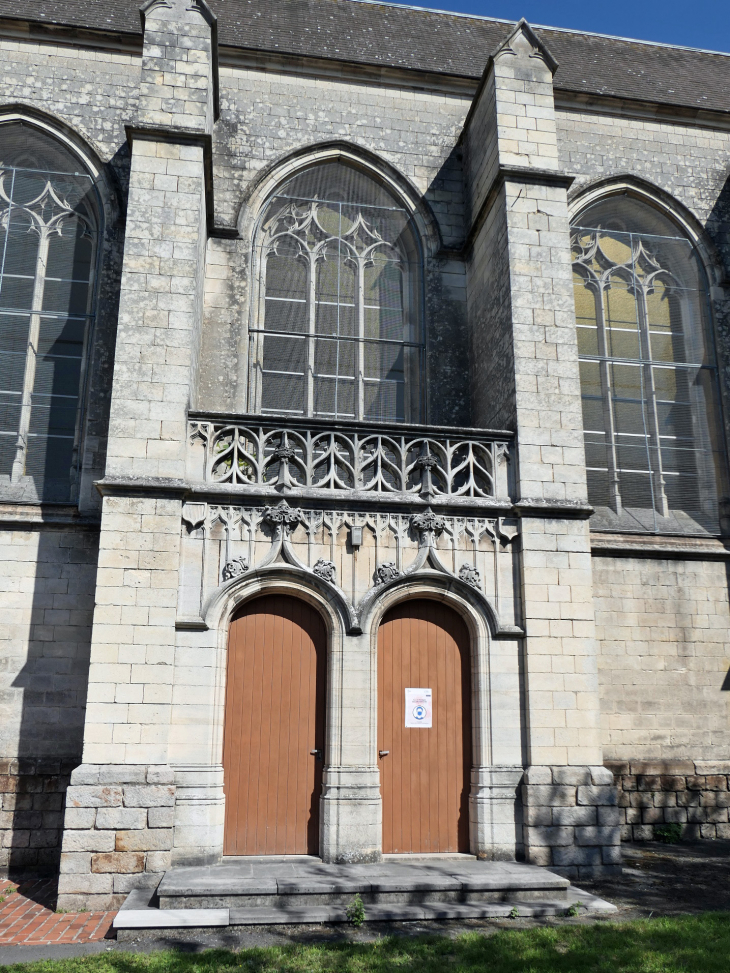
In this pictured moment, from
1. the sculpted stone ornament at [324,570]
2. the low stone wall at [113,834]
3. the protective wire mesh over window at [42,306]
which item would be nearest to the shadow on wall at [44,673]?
the protective wire mesh over window at [42,306]

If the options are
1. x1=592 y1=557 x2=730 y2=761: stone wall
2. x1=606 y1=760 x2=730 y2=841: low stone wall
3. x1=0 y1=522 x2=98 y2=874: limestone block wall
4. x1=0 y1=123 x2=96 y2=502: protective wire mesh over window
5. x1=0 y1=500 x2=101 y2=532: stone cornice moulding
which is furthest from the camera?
x1=592 y1=557 x2=730 y2=761: stone wall

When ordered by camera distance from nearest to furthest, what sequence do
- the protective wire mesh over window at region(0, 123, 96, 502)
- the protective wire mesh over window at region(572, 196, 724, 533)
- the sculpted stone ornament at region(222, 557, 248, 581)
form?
the sculpted stone ornament at region(222, 557, 248, 581) < the protective wire mesh over window at region(0, 123, 96, 502) < the protective wire mesh over window at region(572, 196, 724, 533)

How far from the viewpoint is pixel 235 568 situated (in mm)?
7703

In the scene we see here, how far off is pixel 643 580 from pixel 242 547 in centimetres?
510

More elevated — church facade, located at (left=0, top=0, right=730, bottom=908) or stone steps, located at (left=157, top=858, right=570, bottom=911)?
church facade, located at (left=0, top=0, right=730, bottom=908)

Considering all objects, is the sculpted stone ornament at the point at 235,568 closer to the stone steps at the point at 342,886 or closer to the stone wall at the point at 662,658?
the stone steps at the point at 342,886

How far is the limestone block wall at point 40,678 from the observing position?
8.09 metres

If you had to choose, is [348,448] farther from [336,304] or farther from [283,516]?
[336,304]

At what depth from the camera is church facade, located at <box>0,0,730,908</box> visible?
754 centimetres

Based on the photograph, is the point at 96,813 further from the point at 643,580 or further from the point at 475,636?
the point at 643,580

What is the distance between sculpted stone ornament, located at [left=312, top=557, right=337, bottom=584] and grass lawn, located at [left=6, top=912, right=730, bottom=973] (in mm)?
3183

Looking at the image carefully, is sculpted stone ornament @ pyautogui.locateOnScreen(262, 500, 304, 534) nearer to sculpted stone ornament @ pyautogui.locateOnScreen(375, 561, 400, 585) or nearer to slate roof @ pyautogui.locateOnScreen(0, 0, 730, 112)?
sculpted stone ornament @ pyautogui.locateOnScreen(375, 561, 400, 585)

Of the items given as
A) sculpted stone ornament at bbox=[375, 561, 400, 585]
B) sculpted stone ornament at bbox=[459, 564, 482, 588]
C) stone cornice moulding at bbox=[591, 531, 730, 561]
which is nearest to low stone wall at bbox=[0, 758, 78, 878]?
sculpted stone ornament at bbox=[375, 561, 400, 585]

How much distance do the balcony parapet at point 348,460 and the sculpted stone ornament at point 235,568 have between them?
66 cm
